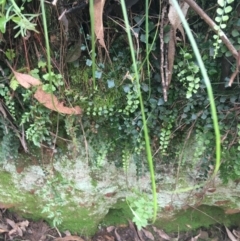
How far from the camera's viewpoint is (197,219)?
6.39ft

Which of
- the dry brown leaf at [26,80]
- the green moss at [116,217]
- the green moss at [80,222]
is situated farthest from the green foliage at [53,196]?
the dry brown leaf at [26,80]

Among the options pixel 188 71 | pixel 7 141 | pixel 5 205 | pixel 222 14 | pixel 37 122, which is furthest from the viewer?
pixel 5 205

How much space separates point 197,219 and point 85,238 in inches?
25.4

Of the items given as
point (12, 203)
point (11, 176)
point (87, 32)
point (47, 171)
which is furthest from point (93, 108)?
point (12, 203)

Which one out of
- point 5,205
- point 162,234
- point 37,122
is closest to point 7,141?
point 37,122

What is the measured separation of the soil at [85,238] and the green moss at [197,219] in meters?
0.04

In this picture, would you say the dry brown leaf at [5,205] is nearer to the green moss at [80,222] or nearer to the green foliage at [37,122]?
the green moss at [80,222]

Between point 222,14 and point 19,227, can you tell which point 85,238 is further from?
point 222,14

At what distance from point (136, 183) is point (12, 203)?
0.72m

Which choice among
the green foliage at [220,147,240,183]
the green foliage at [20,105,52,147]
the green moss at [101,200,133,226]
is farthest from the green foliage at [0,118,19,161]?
the green foliage at [220,147,240,183]

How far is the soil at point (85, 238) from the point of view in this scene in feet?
6.53

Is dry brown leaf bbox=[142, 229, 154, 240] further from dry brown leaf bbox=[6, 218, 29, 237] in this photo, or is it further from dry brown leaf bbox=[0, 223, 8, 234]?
dry brown leaf bbox=[0, 223, 8, 234]

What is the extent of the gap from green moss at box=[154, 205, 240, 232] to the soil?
0.04m

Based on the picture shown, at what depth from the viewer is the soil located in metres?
1.99
